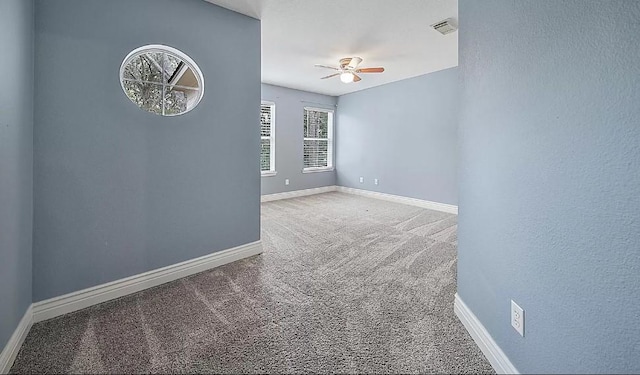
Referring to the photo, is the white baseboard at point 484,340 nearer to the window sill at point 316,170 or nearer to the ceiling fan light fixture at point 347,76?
the ceiling fan light fixture at point 347,76

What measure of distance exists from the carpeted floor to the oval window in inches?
60.8

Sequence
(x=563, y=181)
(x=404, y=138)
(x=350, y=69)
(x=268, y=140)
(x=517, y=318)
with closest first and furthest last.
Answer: (x=563, y=181) < (x=517, y=318) < (x=350, y=69) < (x=404, y=138) < (x=268, y=140)

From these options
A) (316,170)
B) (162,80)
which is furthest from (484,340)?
(316,170)

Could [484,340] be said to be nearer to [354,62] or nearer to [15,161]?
[15,161]

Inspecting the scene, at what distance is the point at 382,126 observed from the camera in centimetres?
639

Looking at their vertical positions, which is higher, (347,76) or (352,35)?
(352,35)

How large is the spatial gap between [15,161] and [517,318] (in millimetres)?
2650

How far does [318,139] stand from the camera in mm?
7246

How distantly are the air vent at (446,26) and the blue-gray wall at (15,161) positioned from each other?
342cm

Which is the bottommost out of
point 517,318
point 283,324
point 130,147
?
point 283,324

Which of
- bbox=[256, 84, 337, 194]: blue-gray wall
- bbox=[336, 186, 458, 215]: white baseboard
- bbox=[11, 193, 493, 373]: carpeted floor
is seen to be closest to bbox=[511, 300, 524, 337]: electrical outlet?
bbox=[11, 193, 493, 373]: carpeted floor

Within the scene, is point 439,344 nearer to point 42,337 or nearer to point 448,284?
point 448,284

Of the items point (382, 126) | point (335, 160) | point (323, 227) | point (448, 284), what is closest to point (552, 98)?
point (448, 284)

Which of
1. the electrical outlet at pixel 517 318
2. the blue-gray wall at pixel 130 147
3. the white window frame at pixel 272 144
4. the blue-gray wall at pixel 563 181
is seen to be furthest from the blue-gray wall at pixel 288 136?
the electrical outlet at pixel 517 318
